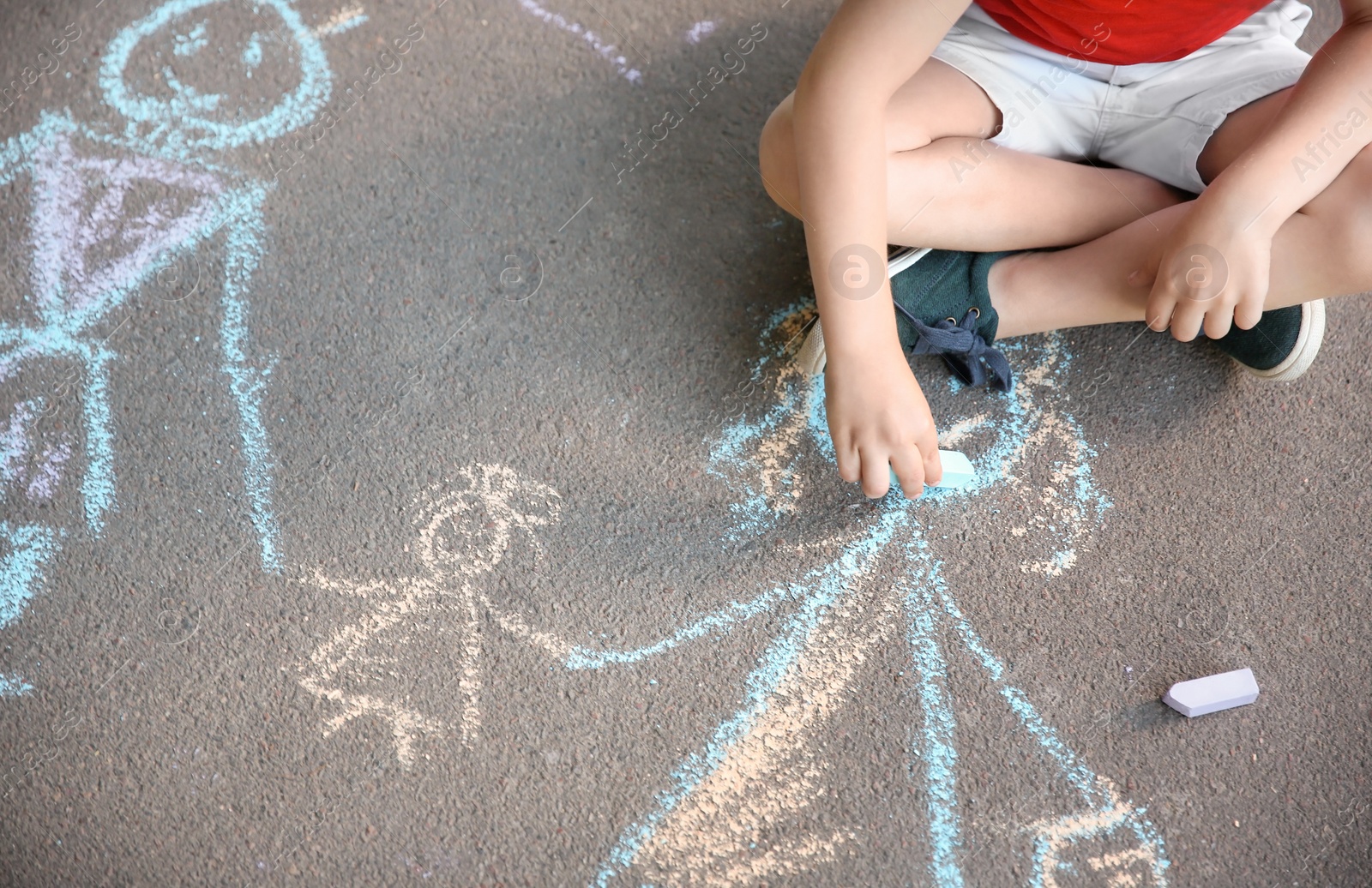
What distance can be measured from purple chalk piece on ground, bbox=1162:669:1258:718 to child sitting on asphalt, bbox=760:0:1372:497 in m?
0.35

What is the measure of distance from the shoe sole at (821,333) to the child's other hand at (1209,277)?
0.17 meters

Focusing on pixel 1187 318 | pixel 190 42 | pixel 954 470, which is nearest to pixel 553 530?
pixel 954 470

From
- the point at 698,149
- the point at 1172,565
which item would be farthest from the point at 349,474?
the point at 1172,565

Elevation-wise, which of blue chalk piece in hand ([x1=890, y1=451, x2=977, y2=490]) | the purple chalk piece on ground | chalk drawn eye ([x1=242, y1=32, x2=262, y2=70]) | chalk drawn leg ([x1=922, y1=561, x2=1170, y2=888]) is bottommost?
chalk drawn leg ([x1=922, y1=561, x2=1170, y2=888])

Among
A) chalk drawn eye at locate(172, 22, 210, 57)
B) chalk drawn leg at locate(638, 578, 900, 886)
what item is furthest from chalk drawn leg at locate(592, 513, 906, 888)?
chalk drawn eye at locate(172, 22, 210, 57)

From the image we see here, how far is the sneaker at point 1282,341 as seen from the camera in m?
1.00

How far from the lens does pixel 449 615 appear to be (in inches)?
39.2

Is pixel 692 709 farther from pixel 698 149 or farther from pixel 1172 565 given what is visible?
pixel 698 149

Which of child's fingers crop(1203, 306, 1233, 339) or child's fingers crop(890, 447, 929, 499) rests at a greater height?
child's fingers crop(1203, 306, 1233, 339)

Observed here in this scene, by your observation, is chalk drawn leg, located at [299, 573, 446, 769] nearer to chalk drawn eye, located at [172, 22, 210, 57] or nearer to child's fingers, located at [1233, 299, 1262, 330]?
chalk drawn eye, located at [172, 22, 210, 57]

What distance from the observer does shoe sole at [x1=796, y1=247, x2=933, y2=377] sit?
101 centimetres

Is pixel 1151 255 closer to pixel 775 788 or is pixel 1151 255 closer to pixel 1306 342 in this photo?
pixel 1306 342

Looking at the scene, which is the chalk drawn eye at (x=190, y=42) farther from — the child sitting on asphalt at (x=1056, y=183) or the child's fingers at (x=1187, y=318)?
the child's fingers at (x=1187, y=318)

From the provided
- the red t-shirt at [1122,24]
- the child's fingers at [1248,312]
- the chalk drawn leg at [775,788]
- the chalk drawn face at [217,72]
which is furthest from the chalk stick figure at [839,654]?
the chalk drawn face at [217,72]
